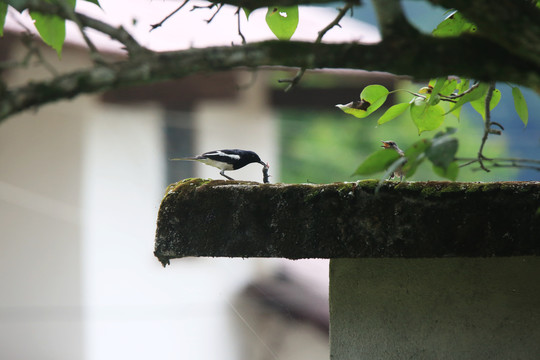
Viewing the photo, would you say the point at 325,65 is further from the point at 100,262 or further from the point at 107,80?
the point at 100,262

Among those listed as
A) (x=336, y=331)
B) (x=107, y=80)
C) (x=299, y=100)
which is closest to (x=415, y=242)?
(x=336, y=331)

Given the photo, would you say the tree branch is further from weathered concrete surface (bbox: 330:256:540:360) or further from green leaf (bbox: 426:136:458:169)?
weathered concrete surface (bbox: 330:256:540:360)

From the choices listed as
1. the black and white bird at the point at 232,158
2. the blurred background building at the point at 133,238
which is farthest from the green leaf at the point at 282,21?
the blurred background building at the point at 133,238

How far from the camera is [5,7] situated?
1.27 meters

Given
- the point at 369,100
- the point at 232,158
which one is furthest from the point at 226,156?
the point at 369,100

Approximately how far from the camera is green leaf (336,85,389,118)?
4.92 ft

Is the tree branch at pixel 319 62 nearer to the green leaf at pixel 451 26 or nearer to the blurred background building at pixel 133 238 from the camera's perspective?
the green leaf at pixel 451 26

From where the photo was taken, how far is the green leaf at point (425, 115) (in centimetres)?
154

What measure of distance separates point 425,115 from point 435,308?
43cm

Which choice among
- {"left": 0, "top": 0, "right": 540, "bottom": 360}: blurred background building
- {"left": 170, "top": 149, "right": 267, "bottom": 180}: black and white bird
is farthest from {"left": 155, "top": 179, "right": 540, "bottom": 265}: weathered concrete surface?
{"left": 0, "top": 0, "right": 540, "bottom": 360}: blurred background building

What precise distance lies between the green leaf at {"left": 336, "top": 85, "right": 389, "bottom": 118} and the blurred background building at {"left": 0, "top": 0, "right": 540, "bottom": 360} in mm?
4735

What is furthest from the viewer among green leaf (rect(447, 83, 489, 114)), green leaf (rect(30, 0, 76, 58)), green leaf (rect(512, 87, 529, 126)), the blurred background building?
→ the blurred background building

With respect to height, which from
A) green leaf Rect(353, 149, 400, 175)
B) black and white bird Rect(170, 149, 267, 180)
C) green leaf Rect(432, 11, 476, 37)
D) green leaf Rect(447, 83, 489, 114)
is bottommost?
green leaf Rect(353, 149, 400, 175)

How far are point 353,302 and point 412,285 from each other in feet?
0.46
